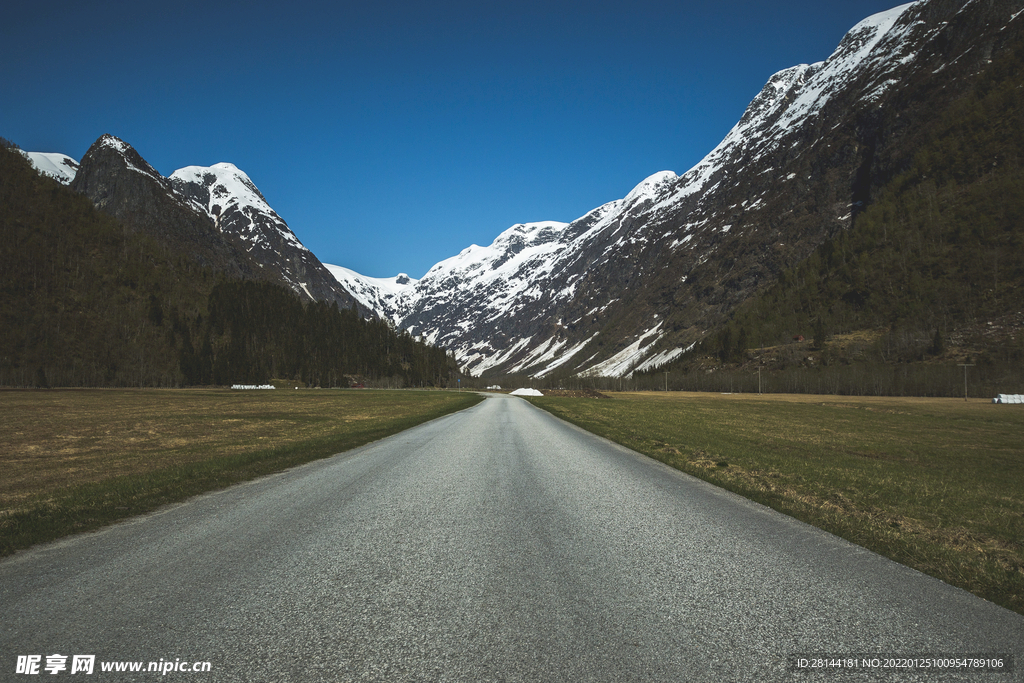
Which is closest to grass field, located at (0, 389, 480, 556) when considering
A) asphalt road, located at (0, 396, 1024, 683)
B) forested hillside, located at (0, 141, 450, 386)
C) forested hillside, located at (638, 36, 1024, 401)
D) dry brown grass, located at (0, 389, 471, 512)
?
dry brown grass, located at (0, 389, 471, 512)

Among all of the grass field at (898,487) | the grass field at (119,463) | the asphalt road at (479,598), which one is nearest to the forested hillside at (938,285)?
the grass field at (898,487)

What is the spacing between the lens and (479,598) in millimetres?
5355

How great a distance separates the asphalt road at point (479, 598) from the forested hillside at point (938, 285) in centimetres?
13591

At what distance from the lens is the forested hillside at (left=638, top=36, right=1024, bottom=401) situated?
129 meters

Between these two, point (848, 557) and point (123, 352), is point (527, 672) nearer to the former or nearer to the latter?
point (848, 557)

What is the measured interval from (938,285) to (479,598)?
7950 inches

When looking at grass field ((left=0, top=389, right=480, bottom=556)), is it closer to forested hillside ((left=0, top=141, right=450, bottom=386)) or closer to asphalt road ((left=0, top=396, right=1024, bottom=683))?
asphalt road ((left=0, top=396, right=1024, bottom=683))

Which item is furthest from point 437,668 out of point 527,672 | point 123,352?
point 123,352

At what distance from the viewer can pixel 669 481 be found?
12797 millimetres

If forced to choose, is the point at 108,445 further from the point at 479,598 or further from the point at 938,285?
the point at 938,285

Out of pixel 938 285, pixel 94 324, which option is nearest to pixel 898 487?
pixel 938 285

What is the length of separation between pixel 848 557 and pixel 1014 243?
203 meters

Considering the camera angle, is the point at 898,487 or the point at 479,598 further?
the point at 898,487

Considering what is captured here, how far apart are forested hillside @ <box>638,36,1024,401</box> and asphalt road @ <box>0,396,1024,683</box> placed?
135912mm
